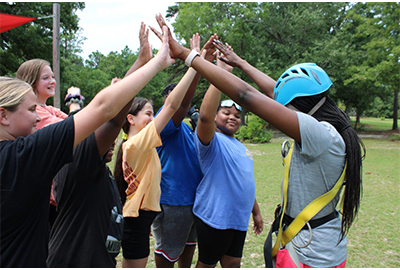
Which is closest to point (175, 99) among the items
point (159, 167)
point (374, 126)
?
point (159, 167)

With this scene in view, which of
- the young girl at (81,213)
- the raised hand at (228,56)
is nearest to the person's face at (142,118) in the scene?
the raised hand at (228,56)

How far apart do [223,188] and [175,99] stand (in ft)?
3.09

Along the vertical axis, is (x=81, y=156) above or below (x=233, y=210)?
above

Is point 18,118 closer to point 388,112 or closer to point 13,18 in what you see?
point 13,18

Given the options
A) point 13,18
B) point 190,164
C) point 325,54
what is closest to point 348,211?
point 190,164

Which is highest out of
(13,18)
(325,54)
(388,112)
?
(325,54)

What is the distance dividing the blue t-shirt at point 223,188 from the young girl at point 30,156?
4.59 ft

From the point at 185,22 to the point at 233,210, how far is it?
24.6 meters

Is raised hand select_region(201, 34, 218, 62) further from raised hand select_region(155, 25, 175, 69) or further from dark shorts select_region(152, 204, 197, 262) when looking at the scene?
dark shorts select_region(152, 204, 197, 262)

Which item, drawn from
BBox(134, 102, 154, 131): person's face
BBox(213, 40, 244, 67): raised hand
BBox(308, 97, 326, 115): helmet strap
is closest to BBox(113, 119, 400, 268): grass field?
BBox(308, 97, 326, 115): helmet strap

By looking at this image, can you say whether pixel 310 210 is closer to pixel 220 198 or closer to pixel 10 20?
pixel 220 198

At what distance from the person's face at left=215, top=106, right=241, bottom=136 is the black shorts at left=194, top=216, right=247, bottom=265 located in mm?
964

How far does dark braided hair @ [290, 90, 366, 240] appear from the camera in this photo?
185cm

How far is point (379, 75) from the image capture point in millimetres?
20672
